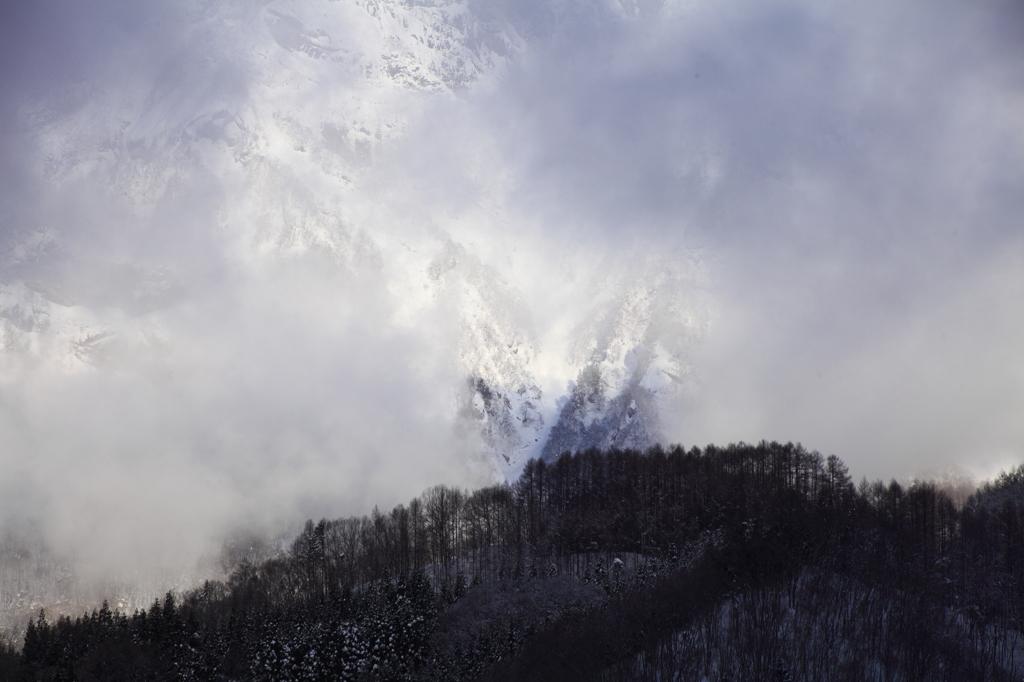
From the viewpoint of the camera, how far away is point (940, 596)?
79875 millimetres

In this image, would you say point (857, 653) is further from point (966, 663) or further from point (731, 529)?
point (731, 529)

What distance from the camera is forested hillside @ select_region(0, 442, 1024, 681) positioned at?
7000 cm

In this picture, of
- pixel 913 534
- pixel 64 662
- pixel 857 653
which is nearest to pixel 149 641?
pixel 64 662

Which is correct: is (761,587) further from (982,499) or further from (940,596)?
(982,499)

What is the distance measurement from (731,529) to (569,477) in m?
48.8

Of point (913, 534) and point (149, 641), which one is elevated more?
point (913, 534)

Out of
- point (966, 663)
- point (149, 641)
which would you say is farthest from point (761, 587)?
point (149, 641)

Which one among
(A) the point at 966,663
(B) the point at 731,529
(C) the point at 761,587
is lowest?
(A) the point at 966,663

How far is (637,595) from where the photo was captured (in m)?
82.6

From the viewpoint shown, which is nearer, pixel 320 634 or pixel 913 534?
pixel 320 634

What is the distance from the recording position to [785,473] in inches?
4678

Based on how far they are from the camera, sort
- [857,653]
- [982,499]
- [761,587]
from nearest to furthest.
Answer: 1. [857,653]
2. [761,587]
3. [982,499]

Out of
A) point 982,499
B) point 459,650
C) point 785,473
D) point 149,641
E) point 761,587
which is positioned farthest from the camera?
point 982,499

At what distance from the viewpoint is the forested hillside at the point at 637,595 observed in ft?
230
